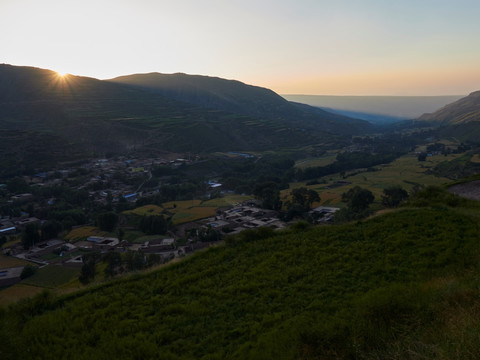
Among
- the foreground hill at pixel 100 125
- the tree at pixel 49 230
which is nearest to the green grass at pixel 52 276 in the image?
the tree at pixel 49 230

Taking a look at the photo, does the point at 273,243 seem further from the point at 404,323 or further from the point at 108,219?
the point at 108,219

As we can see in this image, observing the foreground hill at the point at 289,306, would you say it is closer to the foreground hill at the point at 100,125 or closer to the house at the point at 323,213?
the house at the point at 323,213

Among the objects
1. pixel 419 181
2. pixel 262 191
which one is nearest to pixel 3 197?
pixel 262 191

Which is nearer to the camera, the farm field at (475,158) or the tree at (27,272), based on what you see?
the tree at (27,272)

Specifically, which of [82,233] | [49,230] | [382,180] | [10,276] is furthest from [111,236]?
[382,180]

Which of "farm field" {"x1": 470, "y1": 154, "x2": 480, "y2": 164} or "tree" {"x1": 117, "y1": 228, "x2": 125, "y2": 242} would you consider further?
"farm field" {"x1": 470, "y1": 154, "x2": 480, "y2": 164}

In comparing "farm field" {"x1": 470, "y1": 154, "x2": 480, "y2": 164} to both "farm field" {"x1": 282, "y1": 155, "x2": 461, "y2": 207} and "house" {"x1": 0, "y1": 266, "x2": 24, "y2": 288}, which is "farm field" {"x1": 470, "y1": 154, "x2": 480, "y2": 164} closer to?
"farm field" {"x1": 282, "y1": 155, "x2": 461, "y2": 207}

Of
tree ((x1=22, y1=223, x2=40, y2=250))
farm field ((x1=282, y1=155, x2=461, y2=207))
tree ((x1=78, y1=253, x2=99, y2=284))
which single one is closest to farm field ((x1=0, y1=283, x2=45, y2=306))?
tree ((x1=78, y1=253, x2=99, y2=284))
